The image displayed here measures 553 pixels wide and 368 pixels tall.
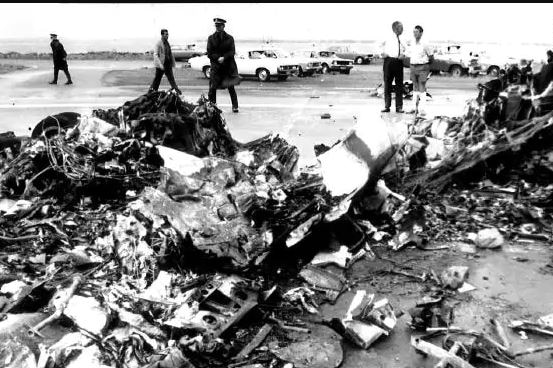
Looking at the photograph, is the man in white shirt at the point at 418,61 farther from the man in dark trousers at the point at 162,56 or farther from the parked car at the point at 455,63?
the parked car at the point at 455,63

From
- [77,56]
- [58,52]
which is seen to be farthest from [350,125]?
[77,56]

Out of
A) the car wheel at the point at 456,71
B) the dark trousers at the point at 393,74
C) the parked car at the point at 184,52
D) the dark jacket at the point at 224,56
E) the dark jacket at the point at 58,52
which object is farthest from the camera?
the parked car at the point at 184,52

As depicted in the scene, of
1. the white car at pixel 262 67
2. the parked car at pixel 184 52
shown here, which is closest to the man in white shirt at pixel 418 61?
the white car at pixel 262 67

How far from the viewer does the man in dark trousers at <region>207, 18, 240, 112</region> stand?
1034 centimetres

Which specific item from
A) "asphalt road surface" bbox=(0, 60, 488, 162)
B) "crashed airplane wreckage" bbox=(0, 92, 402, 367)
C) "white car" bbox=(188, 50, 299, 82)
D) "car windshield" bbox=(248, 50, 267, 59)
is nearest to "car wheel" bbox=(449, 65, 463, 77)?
"asphalt road surface" bbox=(0, 60, 488, 162)

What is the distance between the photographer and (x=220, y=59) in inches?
408

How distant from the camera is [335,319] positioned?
3.66m

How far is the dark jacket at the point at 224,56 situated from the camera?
1034cm

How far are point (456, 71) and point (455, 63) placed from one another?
1.27ft

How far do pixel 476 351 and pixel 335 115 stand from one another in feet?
26.6

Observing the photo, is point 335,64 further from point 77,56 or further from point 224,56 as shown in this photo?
point 77,56

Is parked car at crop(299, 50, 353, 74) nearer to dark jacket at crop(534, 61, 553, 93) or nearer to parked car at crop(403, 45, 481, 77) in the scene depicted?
parked car at crop(403, 45, 481, 77)

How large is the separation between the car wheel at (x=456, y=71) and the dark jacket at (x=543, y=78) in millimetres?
17206

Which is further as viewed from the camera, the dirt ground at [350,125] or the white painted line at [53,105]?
the white painted line at [53,105]
